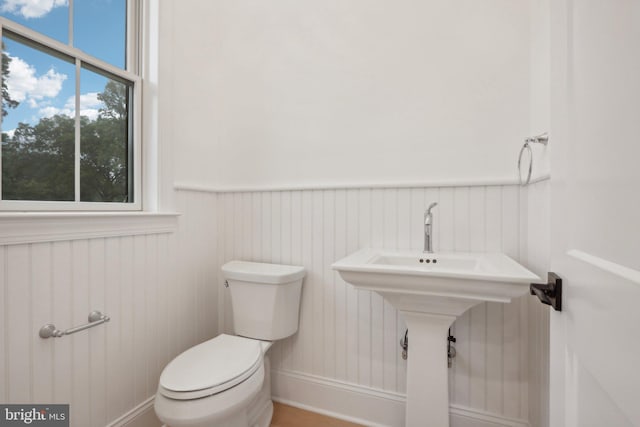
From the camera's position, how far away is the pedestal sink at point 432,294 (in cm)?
104

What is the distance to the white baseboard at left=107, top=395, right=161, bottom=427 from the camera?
1.37 metres

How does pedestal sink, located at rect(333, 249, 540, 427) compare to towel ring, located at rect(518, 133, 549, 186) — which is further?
towel ring, located at rect(518, 133, 549, 186)

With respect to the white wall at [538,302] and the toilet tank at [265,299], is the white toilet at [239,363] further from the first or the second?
the white wall at [538,302]

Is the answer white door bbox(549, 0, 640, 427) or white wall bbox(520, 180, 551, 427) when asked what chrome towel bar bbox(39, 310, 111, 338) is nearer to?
white door bbox(549, 0, 640, 427)

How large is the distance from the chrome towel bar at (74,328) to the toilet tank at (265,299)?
1.85ft

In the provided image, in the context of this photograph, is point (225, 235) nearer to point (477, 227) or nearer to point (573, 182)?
point (477, 227)

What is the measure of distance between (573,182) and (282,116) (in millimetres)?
1548

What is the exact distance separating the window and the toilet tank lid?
1.90ft

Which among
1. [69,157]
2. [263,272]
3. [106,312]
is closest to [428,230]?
[263,272]

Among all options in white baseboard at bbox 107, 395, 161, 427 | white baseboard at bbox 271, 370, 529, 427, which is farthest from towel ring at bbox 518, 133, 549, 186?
white baseboard at bbox 107, 395, 161, 427

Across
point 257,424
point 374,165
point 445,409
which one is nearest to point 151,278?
point 257,424

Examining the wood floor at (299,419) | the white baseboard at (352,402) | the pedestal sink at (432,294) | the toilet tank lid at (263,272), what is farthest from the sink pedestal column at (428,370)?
the toilet tank lid at (263,272)

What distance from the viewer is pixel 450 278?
41.8 inches

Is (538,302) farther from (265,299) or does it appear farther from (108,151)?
(108,151)
